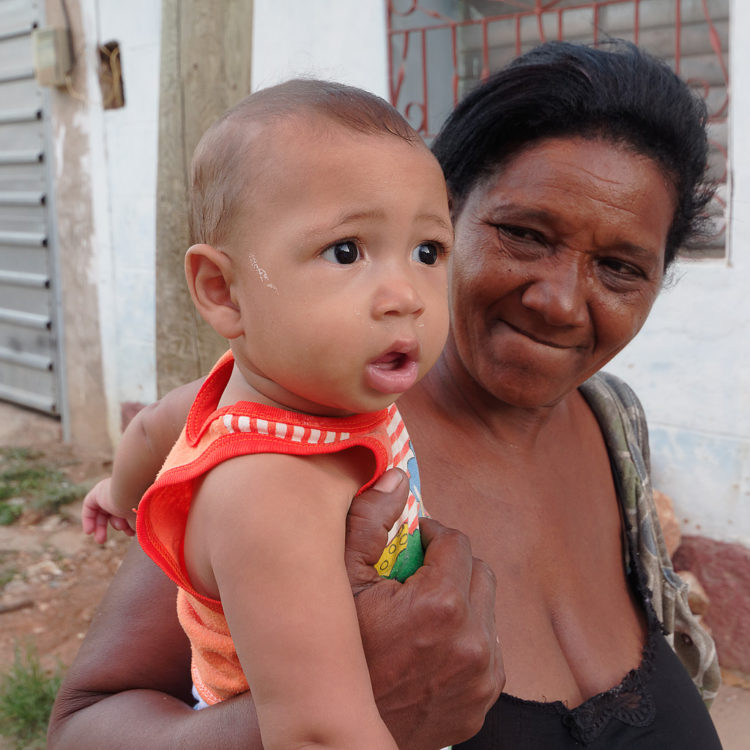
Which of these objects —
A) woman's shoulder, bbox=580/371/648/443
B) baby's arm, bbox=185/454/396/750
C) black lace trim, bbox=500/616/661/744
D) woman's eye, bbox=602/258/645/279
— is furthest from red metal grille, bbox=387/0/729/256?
baby's arm, bbox=185/454/396/750

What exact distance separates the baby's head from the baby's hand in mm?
771

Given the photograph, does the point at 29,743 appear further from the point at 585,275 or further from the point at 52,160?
the point at 52,160

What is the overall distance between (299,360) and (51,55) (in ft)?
18.6

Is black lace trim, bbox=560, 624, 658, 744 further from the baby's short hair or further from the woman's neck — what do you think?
the baby's short hair

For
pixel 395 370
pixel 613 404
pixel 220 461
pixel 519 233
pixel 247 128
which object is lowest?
pixel 613 404

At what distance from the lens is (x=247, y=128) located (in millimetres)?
1193

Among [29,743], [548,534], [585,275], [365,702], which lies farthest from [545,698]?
[29,743]

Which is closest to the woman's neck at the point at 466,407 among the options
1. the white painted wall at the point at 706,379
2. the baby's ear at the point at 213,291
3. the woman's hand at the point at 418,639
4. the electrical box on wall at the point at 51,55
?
the woman's hand at the point at 418,639

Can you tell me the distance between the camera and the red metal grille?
375 cm

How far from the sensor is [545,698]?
5.42 feet

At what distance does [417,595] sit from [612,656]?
767mm

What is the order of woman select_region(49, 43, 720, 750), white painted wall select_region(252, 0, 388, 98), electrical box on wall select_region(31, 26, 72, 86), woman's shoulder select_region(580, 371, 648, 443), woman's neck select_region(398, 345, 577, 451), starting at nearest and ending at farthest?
1. woman select_region(49, 43, 720, 750)
2. woman's neck select_region(398, 345, 577, 451)
3. woman's shoulder select_region(580, 371, 648, 443)
4. white painted wall select_region(252, 0, 388, 98)
5. electrical box on wall select_region(31, 26, 72, 86)

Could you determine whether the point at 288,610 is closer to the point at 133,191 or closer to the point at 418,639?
the point at 418,639

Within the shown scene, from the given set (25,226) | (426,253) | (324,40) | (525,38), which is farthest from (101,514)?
(25,226)
